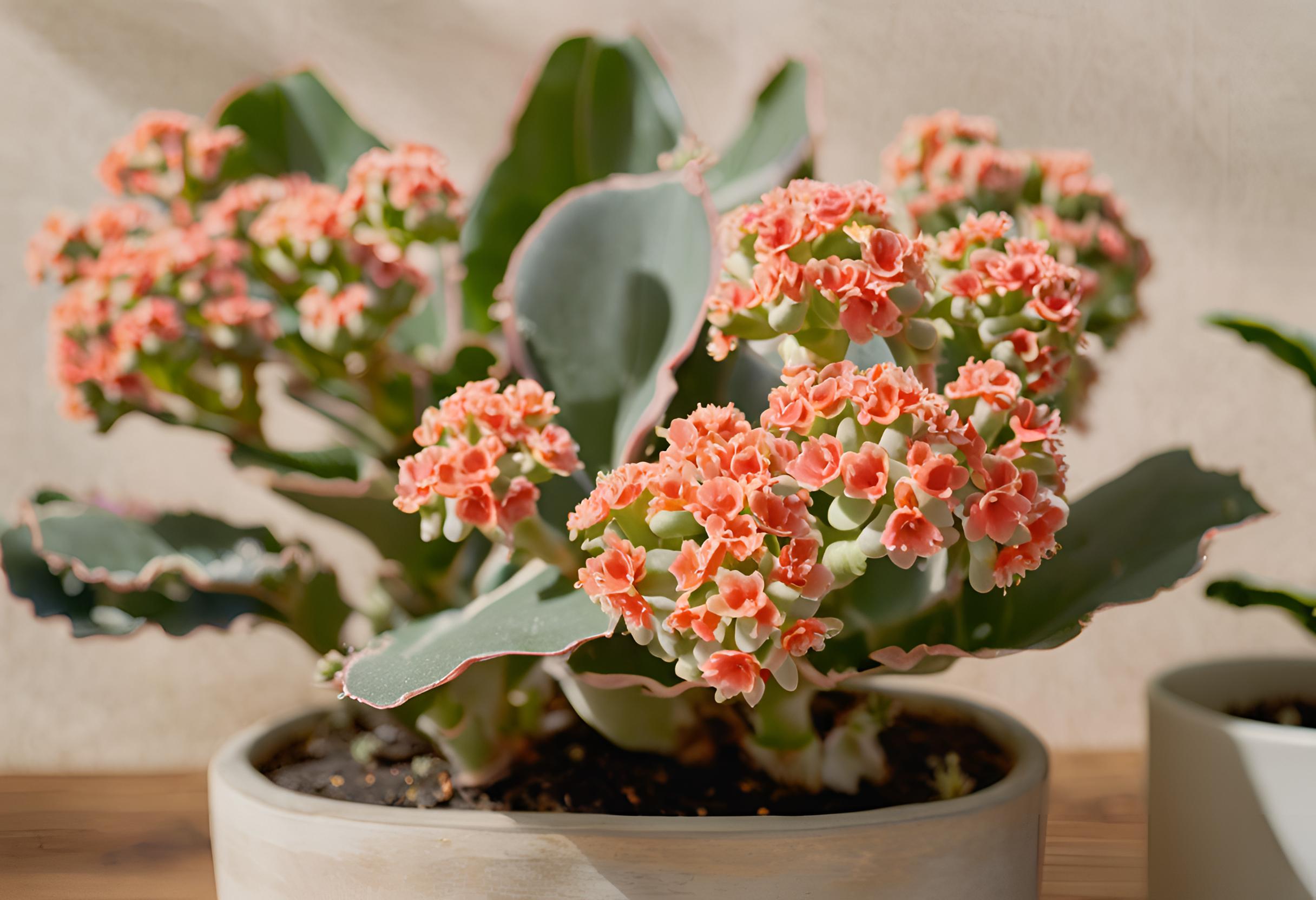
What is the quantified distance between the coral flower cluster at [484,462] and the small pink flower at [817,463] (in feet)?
0.35

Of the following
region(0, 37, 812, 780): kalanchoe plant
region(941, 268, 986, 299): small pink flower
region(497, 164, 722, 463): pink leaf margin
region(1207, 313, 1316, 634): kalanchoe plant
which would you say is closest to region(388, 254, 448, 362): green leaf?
region(0, 37, 812, 780): kalanchoe plant

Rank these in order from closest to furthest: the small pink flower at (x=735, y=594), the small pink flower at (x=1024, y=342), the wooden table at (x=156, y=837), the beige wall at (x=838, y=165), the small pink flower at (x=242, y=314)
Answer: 1. the small pink flower at (x=735, y=594)
2. the small pink flower at (x=1024, y=342)
3. the small pink flower at (x=242, y=314)
4. the wooden table at (x=156, y=837)
5. the beige wall at (x=838, y=165)

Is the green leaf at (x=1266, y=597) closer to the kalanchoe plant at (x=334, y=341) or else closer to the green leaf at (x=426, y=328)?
the kalanchoe plant at (x=334, y=341)

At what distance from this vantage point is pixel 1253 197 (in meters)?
0.92

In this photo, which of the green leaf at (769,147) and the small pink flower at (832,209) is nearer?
the small pink flower at (832,209)

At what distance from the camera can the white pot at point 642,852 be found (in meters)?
0.43

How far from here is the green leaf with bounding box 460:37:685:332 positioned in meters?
0.62

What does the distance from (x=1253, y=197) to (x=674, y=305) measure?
2.22ft

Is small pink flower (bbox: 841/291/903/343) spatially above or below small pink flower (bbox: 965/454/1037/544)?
above

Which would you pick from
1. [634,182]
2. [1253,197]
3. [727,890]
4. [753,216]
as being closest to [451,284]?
[634,182]

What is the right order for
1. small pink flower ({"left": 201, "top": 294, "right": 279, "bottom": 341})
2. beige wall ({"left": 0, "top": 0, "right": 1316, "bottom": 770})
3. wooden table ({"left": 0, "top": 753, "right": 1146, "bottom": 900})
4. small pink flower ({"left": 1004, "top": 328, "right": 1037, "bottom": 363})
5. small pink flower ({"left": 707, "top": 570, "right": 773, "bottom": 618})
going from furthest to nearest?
1. beige wall ({"left": 0, "top": 0, "right": 1316, "bottom": 770})
2. wooden table ({"left": 0, "top": 753, "right": 1146, "bottom": 900})
3. small pink flower ({"left": 201, "top": 294, "right": 279, "bottom": 341})
4. small pink flower ({"left": 1004, "top": 328, "right": 1037, "bottom": 363})
5. small pink flower ({"left": 707, "top": 570, "right": 773, "bottom": 618})

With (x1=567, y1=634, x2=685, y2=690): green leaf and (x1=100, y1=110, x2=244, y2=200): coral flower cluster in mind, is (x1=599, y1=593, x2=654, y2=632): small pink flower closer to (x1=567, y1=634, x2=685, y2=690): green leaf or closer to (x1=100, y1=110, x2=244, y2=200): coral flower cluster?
(x1=567, y1=634, x2=685, y2=690): green leaf

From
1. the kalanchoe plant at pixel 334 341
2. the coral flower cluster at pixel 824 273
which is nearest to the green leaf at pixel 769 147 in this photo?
the kalanchoe plant at pixel 334 341

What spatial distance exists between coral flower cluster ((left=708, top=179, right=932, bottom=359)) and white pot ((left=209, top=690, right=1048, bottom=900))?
200 mm
